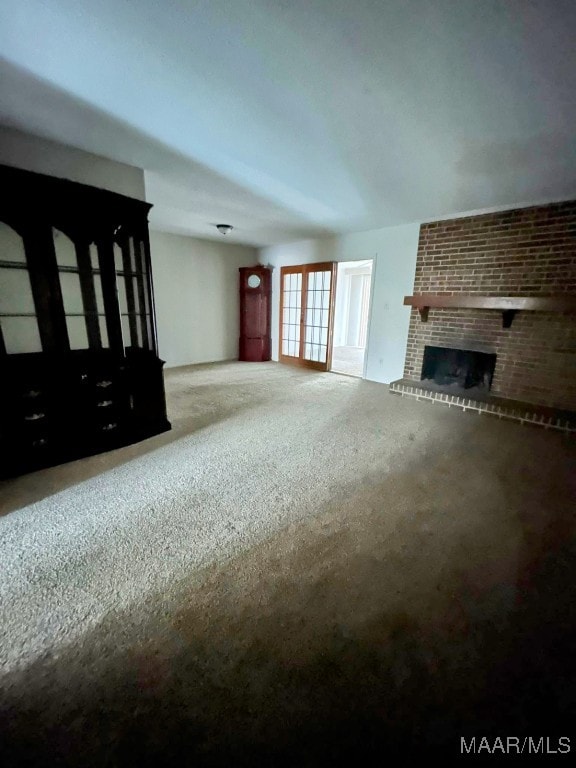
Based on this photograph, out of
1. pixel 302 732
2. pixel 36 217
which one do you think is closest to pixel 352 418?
pixel 302 732

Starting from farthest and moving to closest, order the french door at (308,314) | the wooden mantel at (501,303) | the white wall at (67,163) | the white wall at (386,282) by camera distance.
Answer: the french door at (308,314) → the white wall at (386,282) → the wooden mantel at (501,303) → the white wall at (67,163)

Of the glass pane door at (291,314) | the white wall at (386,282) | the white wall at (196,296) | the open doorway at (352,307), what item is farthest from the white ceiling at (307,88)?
the open doorway at (352,307)

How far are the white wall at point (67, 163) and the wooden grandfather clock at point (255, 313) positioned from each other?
11.5 ft

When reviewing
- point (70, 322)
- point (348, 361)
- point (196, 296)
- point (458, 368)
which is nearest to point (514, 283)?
point (458, 368)

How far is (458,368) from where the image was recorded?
398cm

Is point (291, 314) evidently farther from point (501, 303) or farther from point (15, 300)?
point (15, 300)

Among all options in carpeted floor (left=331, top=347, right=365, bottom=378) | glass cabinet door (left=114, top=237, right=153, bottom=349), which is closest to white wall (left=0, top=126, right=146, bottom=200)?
glass cabinet door (left=114, top=237, right=153, bottom=349)

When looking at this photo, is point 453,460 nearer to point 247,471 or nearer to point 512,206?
point 247,471

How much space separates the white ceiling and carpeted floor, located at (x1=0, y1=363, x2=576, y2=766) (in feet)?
7.50

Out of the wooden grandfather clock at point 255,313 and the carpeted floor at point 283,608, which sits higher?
the wooden grandfather clock at point 255,313

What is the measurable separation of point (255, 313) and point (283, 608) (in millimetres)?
5552

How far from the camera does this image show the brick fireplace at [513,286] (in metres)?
3.23

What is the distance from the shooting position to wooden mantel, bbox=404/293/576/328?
121 inches

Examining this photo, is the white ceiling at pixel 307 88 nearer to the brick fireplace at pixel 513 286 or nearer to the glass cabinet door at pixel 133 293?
the brick fireplace at pixel 513 286
